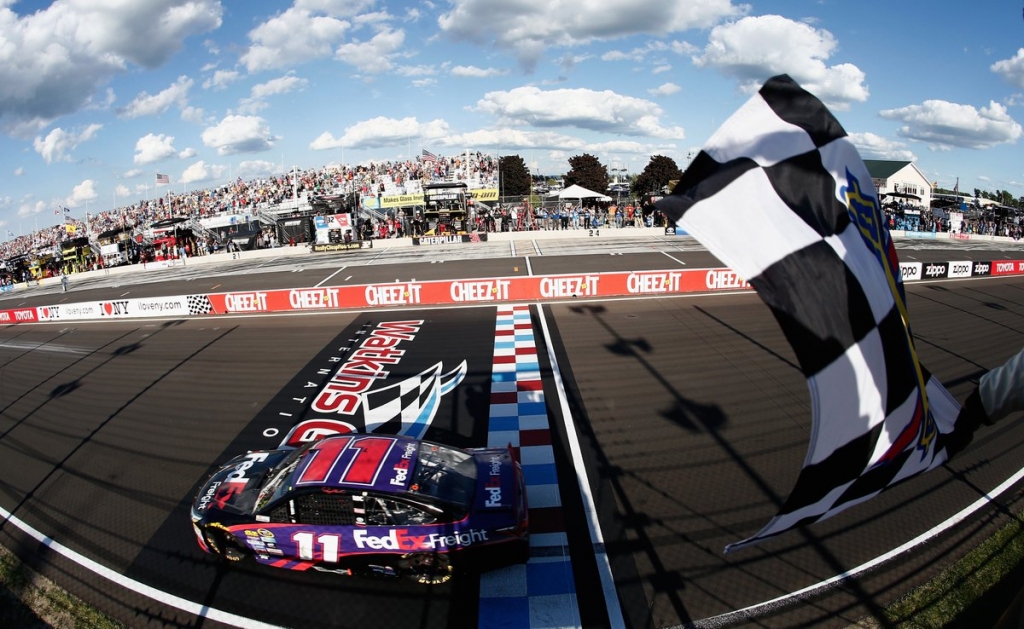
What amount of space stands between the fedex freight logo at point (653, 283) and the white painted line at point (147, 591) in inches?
578

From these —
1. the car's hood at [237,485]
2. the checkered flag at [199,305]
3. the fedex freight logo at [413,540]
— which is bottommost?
the fedex freight logo at [413,540]

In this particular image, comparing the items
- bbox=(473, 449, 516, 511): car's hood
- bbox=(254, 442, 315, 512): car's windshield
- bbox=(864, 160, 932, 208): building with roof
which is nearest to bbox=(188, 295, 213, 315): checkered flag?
bbox=(254, 442, 315, 512): car's windshield

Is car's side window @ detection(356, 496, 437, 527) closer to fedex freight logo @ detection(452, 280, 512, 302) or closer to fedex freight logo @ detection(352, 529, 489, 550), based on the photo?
fedex freight logo @ detection(352, 529, 489, 550)

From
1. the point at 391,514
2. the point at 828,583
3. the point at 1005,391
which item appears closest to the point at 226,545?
the point at 391,514

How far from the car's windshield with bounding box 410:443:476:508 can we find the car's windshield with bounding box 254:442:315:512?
1.44m

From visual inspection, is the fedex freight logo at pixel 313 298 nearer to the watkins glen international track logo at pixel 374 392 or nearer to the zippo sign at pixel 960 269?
the watkins glen international track logo at pixel 374 392

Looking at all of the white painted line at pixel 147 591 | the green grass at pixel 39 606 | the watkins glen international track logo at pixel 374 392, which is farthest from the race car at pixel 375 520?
the watkins glen international track logo at pixel 374 392

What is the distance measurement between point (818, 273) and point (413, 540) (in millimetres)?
4743

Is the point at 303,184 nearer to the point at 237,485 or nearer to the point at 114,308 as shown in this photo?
the point at 114,308

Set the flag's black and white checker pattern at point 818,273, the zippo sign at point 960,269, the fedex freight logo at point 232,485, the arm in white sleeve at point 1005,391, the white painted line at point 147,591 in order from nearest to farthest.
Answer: the flag's black and white checker pattern at point 818,273
the arm in white sleeve at point 1005,391
the white painted line at point 147,591
the fedex freight logo at point 232,485
the zippo sign at point 960,269

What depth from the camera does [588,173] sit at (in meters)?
69.8

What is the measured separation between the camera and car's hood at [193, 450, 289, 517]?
241 inches

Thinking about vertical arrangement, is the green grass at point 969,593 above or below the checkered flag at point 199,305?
below

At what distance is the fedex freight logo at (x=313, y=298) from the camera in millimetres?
18062
